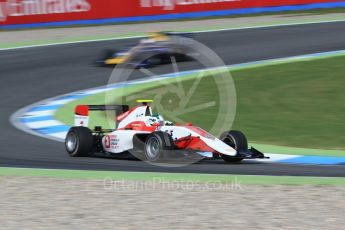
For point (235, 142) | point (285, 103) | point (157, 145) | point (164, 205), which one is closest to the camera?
point (164, 205)

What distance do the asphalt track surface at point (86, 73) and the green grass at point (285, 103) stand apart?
53.9 inches

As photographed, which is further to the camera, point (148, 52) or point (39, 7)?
point (39, 7)

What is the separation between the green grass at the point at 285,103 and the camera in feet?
37.1

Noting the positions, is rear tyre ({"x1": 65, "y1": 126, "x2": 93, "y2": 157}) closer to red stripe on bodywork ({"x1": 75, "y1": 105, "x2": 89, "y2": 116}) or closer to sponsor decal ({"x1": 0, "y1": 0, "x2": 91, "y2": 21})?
red stripe on bodywork ({"x1": 75, "y1": 105, "x2": 89, "y2": 116})

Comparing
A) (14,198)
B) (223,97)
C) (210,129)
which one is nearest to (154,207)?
(14,198)

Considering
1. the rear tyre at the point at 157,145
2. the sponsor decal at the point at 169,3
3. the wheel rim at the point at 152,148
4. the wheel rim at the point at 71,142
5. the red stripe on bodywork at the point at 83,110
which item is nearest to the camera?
the rear tyre at the point at 157,145

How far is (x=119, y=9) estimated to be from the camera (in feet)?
83.6

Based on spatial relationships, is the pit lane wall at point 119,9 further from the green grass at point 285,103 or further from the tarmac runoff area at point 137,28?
the green grass at point 285,103

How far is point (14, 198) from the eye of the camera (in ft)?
24.4

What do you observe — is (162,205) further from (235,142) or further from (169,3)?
(169,3)

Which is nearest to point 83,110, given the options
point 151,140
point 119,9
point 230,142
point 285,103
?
point 151,140

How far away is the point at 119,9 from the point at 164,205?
18.9 meters

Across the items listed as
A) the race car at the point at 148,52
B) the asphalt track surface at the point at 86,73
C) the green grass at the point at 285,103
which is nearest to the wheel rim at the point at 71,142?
the asphalt track surface at the point at 86,73

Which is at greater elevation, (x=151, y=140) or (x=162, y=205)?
(x=151, y=140)
